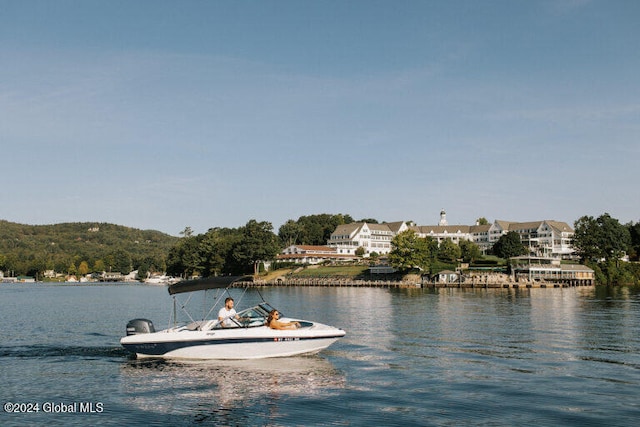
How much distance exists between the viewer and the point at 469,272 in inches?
4734

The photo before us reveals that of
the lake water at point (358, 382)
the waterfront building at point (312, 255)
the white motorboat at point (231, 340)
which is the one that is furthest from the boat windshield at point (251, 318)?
the waterfront building at point (312, 255)

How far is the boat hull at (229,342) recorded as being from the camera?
25.7 metres

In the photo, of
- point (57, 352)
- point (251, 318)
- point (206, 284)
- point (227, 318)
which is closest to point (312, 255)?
point (57, 352)

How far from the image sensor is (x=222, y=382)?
73.0ft

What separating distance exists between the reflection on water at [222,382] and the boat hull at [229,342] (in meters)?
0.38

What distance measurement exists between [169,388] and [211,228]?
17831 cm

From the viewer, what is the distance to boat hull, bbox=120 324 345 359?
2570cm

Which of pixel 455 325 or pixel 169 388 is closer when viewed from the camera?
pixel 169 388

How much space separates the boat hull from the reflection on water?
376 mm

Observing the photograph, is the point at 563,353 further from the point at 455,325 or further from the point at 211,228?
the point at 211,228

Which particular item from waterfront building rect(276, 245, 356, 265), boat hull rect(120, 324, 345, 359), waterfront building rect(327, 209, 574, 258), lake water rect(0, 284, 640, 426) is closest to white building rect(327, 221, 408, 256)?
waterfront building rect(327, 209, 574, 258)

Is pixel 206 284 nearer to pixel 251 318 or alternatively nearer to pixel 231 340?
pixel 251 318

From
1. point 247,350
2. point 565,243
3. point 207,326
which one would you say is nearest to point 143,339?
point 207,326

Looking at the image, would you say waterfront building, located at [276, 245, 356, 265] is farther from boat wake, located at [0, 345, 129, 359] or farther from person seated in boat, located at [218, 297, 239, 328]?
person seated in boat, located at [218, 297, 239, 328]
